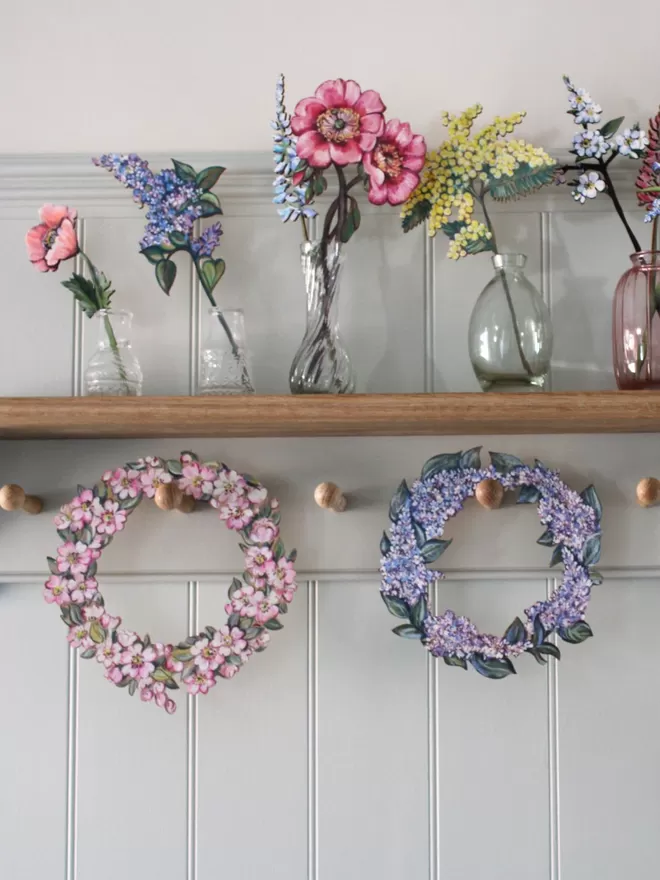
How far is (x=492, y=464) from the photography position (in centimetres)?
100

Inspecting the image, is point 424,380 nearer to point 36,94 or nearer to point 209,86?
point 209,86

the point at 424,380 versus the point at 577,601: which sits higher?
the point at 424,380

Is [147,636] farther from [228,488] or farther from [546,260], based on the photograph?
[546,260]

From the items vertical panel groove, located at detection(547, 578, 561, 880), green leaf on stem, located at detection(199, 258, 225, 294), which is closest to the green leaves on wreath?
green leaf on stem, located at detection(199, 258, 225, 294)

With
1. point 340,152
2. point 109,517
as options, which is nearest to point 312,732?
point 109,517

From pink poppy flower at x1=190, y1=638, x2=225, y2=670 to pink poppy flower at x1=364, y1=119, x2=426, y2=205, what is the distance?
0.55 metres

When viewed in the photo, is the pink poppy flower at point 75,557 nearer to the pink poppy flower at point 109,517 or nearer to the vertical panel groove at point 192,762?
the pink poppy flower at point 109,517

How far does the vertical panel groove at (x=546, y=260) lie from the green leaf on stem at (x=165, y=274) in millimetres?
461

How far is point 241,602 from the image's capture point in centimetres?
97

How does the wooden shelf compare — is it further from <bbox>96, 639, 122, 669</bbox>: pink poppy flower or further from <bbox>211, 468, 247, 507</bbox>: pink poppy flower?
<bbox>96, 639, 122, 669</bbox>: pink poppy flower

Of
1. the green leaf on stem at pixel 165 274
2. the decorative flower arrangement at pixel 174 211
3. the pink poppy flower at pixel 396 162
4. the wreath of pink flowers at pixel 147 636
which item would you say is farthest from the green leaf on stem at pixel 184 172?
the wreath of pink flowers at pixel 147 636

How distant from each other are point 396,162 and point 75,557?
23.3 inches

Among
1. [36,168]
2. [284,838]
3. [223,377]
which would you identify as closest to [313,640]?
[284,838]

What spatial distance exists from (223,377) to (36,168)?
0.37 m
